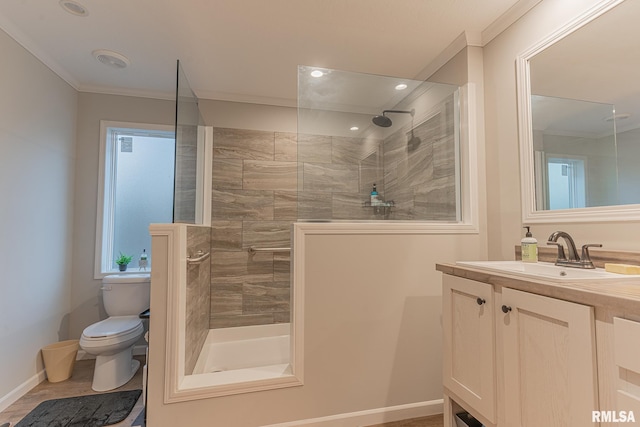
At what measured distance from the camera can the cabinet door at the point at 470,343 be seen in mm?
1214

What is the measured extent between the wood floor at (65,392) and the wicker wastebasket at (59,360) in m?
0.05

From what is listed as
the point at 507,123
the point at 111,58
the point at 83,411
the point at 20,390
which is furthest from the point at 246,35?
the point at 20,390

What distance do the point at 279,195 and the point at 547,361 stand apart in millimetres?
2428

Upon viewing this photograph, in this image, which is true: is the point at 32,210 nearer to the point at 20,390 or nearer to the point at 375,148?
the point at 20,390

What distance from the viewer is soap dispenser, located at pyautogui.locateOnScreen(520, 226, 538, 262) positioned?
1580 mm

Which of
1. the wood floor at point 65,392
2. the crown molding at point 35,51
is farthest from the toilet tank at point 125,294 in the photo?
the crown molding at point 35,51

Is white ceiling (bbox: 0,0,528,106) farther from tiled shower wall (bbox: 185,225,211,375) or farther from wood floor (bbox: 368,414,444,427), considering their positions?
wood floor (bbox: 368,414,444,427)

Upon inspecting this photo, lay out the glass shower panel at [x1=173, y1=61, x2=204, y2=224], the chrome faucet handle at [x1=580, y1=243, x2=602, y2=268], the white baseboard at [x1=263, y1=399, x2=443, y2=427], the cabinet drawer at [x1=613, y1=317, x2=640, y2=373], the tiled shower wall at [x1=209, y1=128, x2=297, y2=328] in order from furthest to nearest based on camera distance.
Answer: the tiled shower wall at [x1=209, y1=128, x2=297, y2=328] → the glass shower panel at [x1=173, y1=61, x2=204, y2=224] → the white baseboard at [x1=263, y1=399, x2=443, y2=427] → the chrome faucet handle at [x1=580, y1=243, x2=602, y2=268] → the cabinet drawer at [x1=613, y1=317, x2=640, y2=373]

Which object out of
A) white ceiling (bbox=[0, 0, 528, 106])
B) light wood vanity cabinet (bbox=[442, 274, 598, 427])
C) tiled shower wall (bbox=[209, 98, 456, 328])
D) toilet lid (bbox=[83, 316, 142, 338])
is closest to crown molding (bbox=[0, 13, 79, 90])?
white ceiling (bbox=[0, 0, 528, 106])

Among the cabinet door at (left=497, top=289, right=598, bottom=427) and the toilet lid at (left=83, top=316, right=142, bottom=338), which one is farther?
the toilet lid at (left=83, top=316, right=142, bottom=338)

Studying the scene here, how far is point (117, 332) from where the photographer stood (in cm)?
221

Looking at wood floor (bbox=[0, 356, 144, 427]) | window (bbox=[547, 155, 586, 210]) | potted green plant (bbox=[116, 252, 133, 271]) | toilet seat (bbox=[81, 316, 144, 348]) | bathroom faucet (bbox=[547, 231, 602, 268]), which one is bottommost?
wood floor (bbox=[0, 356, 144, 427])

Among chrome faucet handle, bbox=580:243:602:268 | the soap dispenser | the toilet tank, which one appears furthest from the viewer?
the toilet tank

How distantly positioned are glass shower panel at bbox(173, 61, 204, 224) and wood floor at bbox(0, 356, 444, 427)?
1.39 metres
